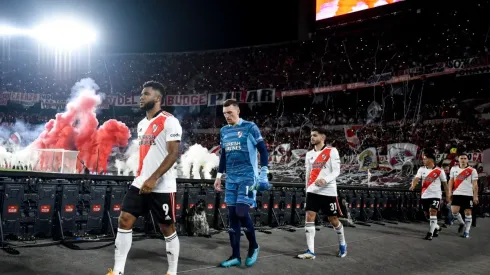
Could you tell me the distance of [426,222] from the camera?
45.0 feet

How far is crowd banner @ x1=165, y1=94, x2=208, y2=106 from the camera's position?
35.1 metres

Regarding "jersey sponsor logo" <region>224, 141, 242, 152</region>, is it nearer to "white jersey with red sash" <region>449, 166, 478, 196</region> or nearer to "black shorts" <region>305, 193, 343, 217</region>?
"black shorts" <region>305, 193, 343, 217</region>

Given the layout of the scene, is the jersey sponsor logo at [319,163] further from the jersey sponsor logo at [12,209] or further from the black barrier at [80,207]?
the jersey sponsor logo at [12,209]

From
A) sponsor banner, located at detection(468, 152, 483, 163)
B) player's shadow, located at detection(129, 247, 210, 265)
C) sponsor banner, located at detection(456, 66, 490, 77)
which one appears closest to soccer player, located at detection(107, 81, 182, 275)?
player's shadow, located at detection(129, 247, 210, 265)

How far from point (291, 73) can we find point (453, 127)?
43.8ft

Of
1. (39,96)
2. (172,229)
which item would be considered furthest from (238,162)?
(39,96)

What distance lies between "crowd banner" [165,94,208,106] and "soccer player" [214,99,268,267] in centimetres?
2979

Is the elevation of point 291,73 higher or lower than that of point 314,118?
higher

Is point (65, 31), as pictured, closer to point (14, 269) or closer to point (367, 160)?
point (367, 160)

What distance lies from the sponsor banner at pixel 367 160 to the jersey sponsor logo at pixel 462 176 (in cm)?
1053

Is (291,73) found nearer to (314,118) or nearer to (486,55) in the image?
(314,118)

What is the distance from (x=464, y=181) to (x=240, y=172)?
736cm

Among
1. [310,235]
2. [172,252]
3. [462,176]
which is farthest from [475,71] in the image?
[172,252]

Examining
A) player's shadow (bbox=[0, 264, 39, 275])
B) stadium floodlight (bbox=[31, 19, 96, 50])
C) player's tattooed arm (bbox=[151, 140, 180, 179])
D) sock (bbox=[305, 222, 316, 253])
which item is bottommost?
player's shadow (bbox=[0, 264, 39, 275])
